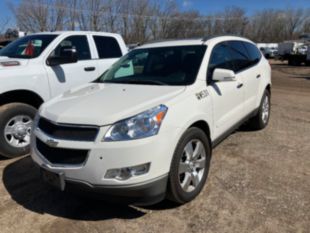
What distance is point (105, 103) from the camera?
326 centimetres

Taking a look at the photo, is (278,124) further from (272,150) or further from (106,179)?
(106,179)

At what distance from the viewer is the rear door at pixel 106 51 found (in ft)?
20.2

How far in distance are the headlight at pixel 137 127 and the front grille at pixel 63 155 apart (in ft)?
0.93

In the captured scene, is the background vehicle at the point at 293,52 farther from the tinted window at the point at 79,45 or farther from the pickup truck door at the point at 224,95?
the pickup truck door at the point at 224,95

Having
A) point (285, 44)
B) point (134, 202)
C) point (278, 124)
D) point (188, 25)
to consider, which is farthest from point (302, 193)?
point (188, 25)

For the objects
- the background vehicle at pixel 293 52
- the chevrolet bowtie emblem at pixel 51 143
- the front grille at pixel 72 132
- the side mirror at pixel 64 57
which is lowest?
the background vehicle at pixel 293 52

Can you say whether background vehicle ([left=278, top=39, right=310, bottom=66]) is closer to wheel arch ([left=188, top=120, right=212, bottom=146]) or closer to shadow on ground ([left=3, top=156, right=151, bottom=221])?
wheel arch ([left=188, top=120, right=212, bottom=146])

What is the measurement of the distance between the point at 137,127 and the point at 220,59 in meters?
2.01

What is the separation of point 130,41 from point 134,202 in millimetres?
35677

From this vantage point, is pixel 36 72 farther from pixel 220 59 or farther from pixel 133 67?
pixel 220 59

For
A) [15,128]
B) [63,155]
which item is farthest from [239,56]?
[15,128]

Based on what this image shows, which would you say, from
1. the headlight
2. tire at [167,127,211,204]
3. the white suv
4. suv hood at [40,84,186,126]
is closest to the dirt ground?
tire at [167,127,211,204]

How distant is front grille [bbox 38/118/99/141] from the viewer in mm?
2875

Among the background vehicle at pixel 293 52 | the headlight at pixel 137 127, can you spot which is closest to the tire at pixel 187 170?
the headlight at pixel 137 127
